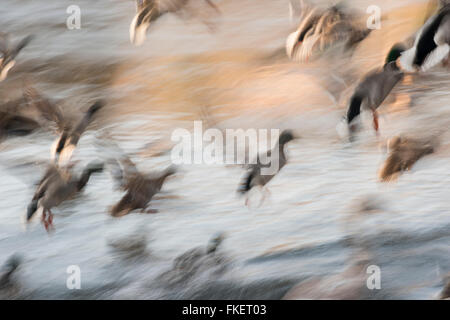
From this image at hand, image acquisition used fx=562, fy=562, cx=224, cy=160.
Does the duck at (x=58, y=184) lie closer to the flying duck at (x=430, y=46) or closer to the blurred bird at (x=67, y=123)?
the blurred bird at (x=67, y=123)

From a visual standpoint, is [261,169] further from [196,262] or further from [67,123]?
[67,123]

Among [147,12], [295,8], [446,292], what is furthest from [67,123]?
[446,292]

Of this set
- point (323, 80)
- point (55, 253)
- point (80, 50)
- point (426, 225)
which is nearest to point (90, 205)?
point (55, 253)

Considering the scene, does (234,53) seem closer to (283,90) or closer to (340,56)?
(283,90)

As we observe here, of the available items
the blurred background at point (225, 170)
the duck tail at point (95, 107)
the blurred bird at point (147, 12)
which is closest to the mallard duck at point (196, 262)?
the blurred background at point (225, 170)

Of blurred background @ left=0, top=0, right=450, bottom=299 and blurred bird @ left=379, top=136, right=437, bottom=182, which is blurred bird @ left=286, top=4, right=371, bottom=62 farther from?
blurred bird @ left=379, top=136, right=437, bottom=182

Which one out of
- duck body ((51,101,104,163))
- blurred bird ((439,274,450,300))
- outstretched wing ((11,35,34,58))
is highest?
outstretched wing ((11,35,34,58))

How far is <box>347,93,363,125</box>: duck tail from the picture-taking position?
51.8 inches

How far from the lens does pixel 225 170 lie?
52.2 inches

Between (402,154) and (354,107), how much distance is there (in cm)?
16

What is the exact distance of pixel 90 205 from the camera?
133 centimetres

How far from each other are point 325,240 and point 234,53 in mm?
490

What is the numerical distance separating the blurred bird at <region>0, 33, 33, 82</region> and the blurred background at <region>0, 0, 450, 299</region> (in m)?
0.01

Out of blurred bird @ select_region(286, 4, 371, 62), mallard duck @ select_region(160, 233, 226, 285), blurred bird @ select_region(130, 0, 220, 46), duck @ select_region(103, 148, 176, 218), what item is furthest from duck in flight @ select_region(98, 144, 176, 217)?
blurred bird @ select_region(286, 4, 371, 62)
